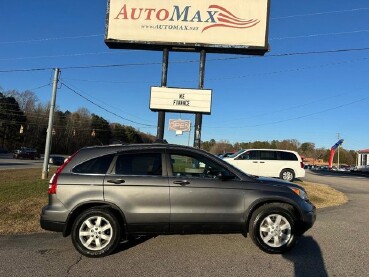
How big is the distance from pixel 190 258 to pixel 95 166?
6.73 ft

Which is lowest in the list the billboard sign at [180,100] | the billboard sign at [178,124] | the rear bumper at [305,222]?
the rear bumper at [305,222]

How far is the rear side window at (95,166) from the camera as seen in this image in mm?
6254

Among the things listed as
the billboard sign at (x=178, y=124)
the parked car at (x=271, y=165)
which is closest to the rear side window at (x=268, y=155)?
the parked car at (x=271, y=165)

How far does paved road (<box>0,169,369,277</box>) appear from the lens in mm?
5332

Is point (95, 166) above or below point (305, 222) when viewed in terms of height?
above

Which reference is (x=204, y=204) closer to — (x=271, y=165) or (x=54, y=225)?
(x=54, y=225)

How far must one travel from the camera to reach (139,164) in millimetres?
6363

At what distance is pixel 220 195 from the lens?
627 cm

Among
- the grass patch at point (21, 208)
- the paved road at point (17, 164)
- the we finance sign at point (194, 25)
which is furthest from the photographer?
the paved road at point (17, 164)

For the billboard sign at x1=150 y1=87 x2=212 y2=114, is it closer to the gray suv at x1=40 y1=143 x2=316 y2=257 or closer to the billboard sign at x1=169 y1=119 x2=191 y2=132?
the billboard sign at x1=169 y1=119 x2=191 y2=132

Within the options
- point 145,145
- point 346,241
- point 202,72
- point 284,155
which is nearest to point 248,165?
point 284,155

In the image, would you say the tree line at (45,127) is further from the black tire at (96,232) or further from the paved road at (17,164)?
the black tire at (96,232)

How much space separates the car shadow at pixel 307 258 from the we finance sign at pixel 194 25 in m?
10.8

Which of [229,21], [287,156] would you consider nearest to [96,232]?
[229,21]
